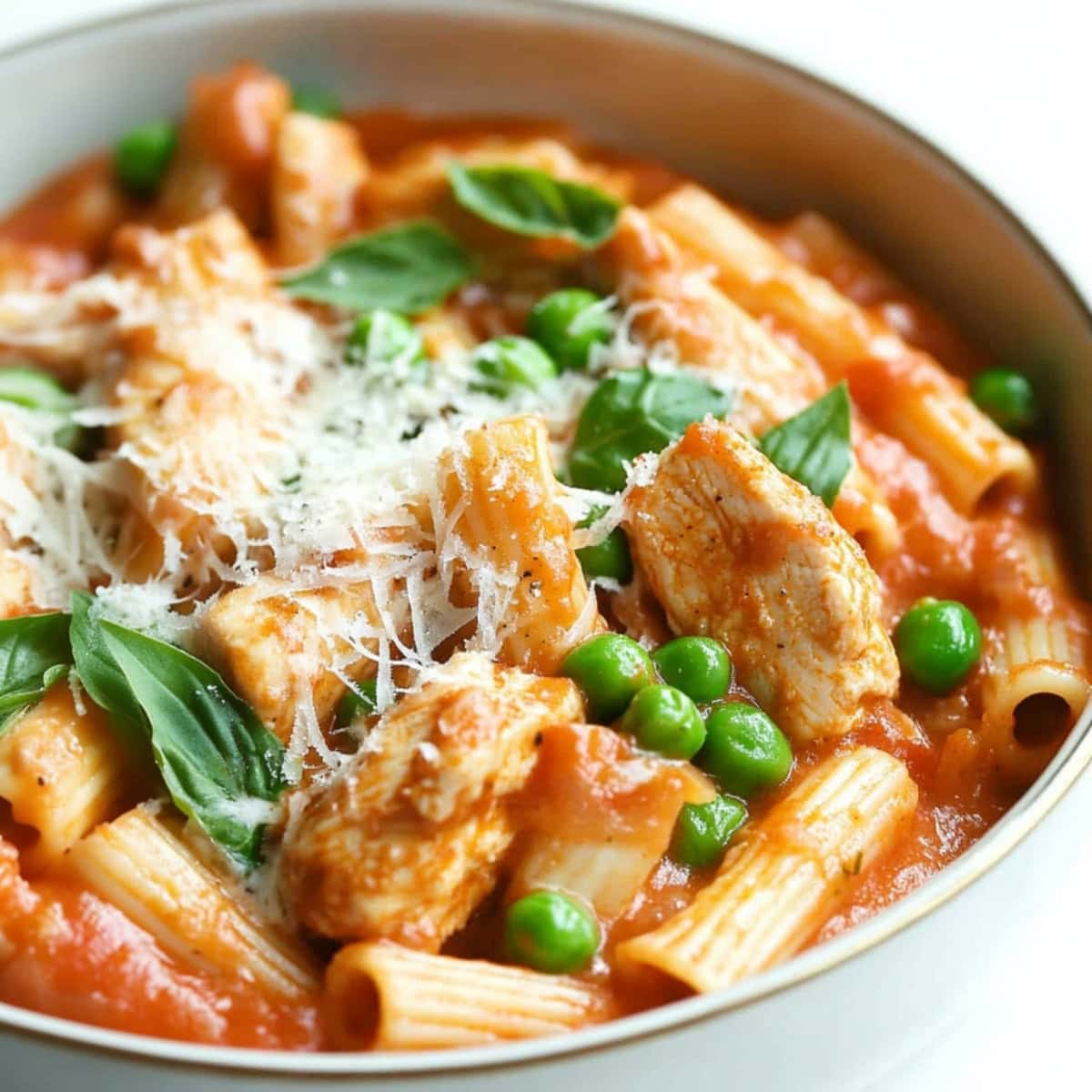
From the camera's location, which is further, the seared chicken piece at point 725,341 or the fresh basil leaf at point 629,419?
the seared chicken piece at point 725,341

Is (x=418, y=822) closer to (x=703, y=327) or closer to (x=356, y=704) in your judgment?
(x=356, y=704)

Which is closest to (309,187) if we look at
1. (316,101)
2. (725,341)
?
(316,101)

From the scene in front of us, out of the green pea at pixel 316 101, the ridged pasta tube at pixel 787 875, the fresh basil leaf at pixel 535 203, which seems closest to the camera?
the ridged pasta tube at pixel 787 875

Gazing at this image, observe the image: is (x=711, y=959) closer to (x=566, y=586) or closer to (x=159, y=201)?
(x=566, y=586)

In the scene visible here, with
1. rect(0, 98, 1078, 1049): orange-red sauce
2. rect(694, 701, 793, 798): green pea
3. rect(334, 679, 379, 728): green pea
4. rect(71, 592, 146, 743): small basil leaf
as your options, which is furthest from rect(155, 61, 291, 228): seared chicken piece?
rect(694, 701, 793, 798): green pea

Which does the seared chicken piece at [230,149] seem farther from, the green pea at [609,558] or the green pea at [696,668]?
the green pea at [696,668]

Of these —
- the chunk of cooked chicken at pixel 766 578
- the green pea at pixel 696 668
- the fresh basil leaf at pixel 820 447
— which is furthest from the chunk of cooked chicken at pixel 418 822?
the fresh basil leaf at pixel 820 447
